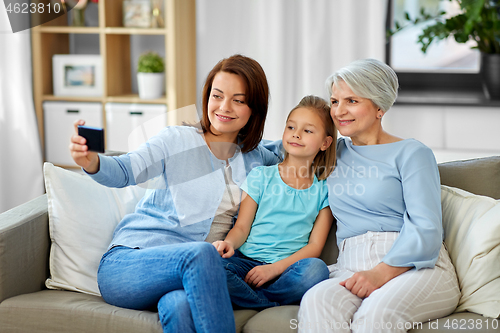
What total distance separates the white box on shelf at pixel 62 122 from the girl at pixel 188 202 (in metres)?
1.51

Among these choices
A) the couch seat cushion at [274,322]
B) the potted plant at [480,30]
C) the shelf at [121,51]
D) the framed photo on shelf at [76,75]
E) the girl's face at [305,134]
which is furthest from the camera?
the framed photo on shelf at [76,75]

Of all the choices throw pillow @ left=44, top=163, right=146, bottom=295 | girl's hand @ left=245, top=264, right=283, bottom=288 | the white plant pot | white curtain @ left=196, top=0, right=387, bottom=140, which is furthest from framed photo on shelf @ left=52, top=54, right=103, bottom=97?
girl's hand @ left=245, top=264, right=283, bottom=288

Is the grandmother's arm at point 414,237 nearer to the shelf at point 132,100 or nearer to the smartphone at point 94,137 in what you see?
the smartphone at point 94,137

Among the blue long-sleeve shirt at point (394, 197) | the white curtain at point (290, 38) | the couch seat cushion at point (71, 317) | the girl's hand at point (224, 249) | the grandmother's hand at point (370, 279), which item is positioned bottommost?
the couch seat cushion at point (71, 317)

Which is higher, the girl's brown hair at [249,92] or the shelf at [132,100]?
the girl's brown hair at [249,92]

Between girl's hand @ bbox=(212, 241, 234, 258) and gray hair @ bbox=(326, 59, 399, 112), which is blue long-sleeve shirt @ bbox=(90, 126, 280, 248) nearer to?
girl's hand @ bbox=(212, 241, 234, 258)

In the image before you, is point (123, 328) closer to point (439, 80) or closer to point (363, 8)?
point (363, 8)

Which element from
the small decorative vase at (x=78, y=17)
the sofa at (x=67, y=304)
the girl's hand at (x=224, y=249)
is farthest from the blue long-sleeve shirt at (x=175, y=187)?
the small decorative vase at (x=78, y=17)

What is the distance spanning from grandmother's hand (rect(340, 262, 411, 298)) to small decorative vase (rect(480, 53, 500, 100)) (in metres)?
1.84

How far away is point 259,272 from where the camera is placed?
147 cm

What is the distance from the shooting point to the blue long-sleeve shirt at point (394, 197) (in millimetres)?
1382

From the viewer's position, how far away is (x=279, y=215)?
158 centimetres

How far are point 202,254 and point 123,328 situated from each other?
0.31 metres

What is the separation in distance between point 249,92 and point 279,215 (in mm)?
397
